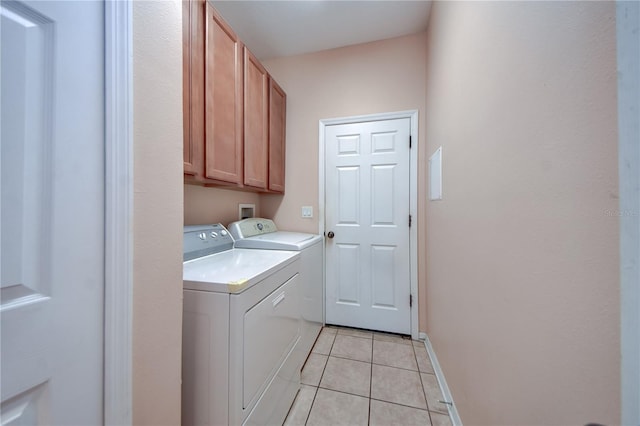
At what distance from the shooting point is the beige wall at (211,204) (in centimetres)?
157

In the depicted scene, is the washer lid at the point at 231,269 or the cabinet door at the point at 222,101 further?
the cabinet door at the point at 222,101

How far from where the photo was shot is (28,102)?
0.43m

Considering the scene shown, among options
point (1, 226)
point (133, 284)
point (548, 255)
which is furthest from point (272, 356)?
point (548, 255)

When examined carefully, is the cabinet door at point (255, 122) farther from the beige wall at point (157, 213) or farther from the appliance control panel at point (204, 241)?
the beige wall at point (157, 213)

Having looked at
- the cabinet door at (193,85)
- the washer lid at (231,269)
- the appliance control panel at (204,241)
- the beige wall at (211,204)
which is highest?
the cabinet door at (193,85)

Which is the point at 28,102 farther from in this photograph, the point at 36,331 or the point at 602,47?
the point at 602,47

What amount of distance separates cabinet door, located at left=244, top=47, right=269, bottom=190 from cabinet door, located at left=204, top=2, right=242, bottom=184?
0.08 meters

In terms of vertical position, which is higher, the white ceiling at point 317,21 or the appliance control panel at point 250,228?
the white ceiling at point 317,21

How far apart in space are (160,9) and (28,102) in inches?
18.1

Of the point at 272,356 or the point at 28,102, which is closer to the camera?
the point at 28,102

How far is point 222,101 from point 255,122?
39 centimetres

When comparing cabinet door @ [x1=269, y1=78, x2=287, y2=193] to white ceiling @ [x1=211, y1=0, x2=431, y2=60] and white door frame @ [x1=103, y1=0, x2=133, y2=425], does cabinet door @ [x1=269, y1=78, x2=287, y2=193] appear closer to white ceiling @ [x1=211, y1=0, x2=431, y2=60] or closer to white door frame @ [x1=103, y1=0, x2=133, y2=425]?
white ceiling @ [x1=211, y1=0, x2=431, y2=60]

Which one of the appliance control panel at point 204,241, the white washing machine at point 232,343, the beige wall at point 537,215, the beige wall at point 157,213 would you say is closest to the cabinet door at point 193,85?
the appliance control panel at point 204,241

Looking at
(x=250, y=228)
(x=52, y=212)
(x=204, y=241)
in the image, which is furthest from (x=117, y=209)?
(x=250, y=228)
